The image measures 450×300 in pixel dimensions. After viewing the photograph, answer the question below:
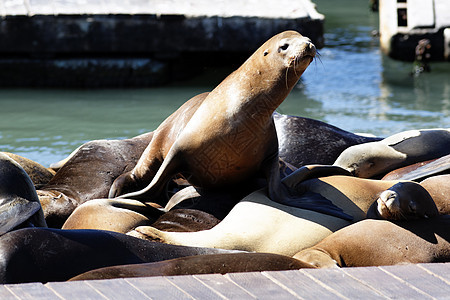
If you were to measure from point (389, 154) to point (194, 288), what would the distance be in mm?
3180

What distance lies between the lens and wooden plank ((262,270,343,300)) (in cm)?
243

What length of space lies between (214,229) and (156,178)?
0.58m

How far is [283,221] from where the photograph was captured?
408cm

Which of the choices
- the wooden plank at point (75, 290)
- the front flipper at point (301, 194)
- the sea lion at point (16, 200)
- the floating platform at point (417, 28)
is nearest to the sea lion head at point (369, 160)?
the front flipper at point (301, 194)

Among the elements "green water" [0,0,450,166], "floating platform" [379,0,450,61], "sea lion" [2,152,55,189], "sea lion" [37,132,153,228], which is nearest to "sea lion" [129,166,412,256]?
"sea lion" [37,132,153,228]

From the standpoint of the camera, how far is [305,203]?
4.25 meters

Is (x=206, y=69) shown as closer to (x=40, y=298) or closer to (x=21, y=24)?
(x=21, y=24)

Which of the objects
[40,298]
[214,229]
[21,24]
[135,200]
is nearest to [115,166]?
[135,200]

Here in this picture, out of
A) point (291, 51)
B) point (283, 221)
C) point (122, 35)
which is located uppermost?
point (291, 51)

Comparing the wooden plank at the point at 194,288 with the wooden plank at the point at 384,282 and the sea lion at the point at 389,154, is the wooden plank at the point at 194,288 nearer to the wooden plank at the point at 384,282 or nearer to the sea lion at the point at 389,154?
the wooden plank at the point at 384,282

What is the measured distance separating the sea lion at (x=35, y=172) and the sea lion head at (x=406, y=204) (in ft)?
8.53

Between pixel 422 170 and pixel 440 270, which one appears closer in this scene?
pixel 440 270

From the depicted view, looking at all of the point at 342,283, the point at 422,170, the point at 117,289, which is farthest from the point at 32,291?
the point at 422,170

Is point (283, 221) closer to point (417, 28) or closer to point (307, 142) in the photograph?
point (307, 142)
